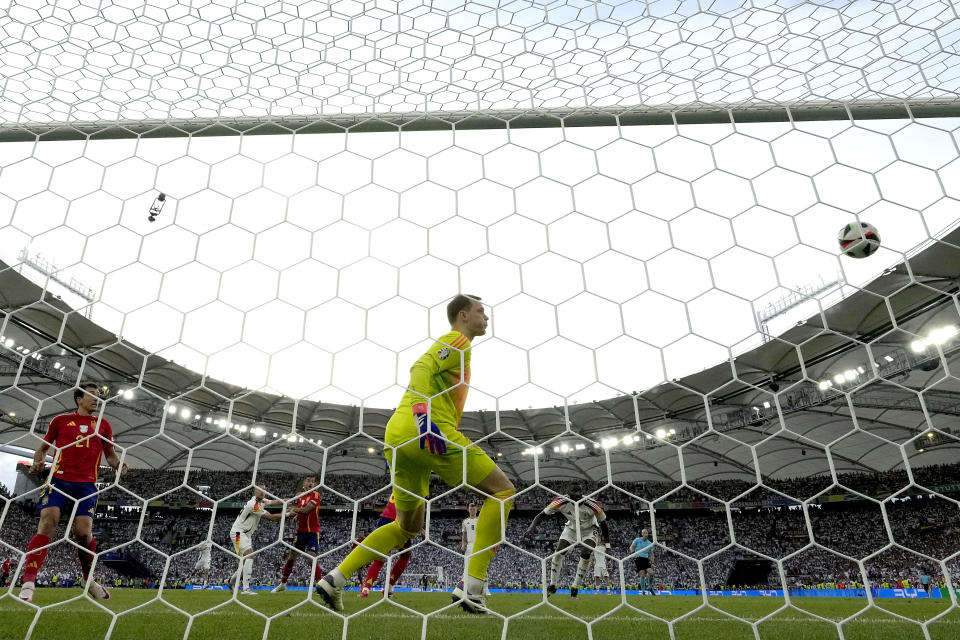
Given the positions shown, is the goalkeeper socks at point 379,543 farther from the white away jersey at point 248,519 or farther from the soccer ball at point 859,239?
the white away jersey at point 248,519

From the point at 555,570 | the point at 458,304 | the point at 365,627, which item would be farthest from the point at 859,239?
the point at 555,570

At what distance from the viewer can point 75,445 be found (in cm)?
339

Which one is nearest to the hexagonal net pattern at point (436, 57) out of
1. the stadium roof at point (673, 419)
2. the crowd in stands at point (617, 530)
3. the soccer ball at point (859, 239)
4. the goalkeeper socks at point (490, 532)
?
the soccer ball at point (859, 239)

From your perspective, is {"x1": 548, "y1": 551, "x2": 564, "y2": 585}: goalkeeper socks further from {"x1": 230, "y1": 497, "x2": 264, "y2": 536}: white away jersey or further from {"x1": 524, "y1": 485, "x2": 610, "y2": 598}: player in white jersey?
{"x1": 230, "y1": 497, "x2": 264, "y2": 536}: white away jersey

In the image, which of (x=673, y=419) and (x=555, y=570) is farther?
(x=673, y=419)

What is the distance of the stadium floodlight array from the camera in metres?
2.45

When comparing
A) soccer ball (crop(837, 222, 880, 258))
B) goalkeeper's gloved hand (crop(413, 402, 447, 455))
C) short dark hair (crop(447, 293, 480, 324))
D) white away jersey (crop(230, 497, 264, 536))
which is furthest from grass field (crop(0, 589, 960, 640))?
white away jersey (crop(230, 497, 264, 536))

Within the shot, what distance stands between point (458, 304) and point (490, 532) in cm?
101

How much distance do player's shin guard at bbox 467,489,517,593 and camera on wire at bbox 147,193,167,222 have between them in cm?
218

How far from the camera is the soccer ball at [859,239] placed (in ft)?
9.29

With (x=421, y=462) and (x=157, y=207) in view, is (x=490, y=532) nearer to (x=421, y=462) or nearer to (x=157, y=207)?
(x=421, y=462)

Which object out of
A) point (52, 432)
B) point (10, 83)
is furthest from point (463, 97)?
point (52, 432)

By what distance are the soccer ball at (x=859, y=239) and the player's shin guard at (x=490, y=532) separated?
7.06 feet

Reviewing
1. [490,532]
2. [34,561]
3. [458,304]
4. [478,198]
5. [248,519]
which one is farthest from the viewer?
[248,519]
